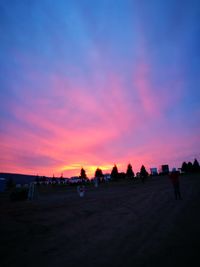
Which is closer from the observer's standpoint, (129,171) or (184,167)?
(129,171)

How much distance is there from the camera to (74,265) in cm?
462

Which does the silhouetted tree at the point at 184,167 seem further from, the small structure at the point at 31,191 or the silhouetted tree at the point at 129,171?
the small structure at the point at 31,191

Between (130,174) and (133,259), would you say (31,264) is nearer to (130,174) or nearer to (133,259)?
(133,259)

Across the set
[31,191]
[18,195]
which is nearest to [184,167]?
[18,195]

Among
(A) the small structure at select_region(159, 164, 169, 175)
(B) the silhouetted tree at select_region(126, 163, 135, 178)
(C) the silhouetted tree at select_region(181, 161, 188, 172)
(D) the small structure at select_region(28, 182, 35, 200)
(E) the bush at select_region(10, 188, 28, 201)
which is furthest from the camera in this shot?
(C) the silhouetted tree at select_region(181, 161, 188, 172)

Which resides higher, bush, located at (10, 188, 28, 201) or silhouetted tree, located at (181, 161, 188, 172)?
silhouetted tree, located at (181, 161, 188, 172)

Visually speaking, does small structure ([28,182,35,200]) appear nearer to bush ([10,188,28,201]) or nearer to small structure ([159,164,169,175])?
bush ([10,188,28,201])

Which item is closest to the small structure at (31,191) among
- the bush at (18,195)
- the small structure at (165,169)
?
the bush at (18,195)

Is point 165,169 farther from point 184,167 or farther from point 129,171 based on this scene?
point 184,167

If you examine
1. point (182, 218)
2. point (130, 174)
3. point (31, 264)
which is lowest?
point (31, 264)

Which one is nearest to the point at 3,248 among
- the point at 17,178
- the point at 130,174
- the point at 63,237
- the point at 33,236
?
the point at 33,236

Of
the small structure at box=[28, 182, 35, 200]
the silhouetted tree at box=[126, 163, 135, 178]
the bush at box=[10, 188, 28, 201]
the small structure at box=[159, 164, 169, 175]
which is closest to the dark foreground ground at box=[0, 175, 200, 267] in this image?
the small structure at box=[28, 182, 35, 200]

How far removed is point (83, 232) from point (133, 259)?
326cm

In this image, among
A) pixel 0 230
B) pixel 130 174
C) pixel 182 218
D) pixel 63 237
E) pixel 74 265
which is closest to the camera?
pixel 74 265
